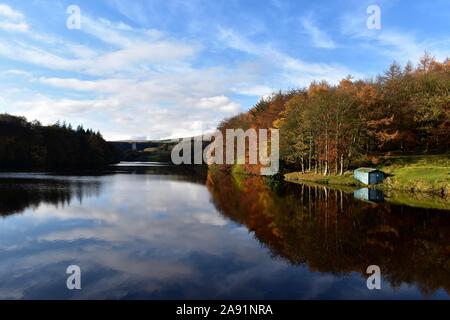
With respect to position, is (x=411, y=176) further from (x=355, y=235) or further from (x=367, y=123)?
(x=355, y=235)

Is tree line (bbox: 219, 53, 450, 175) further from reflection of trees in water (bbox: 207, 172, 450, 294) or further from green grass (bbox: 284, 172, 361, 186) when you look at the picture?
reflection of trees in water (bbox: 207, 172, 450, 294)

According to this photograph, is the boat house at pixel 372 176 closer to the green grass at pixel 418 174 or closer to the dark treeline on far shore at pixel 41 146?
the green grass at pixel 418 174

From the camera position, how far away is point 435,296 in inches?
534

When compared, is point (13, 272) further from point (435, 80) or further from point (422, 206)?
point (435, 80)

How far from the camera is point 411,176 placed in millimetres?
48406

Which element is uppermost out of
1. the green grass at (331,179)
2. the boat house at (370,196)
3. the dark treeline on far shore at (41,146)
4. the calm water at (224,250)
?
the dark treeline on far shore at (41,146)

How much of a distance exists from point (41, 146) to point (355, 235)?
13459 centimetres

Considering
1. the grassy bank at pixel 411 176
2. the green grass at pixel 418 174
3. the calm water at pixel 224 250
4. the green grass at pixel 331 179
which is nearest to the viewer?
the calm water at pixel 224 250

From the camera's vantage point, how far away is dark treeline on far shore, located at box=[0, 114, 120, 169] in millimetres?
124688

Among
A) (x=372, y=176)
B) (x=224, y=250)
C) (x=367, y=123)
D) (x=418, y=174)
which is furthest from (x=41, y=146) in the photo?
(x=224, y=250)

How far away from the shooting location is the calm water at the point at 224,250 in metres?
14.3

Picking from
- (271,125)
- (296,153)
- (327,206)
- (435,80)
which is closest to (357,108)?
(296,153)

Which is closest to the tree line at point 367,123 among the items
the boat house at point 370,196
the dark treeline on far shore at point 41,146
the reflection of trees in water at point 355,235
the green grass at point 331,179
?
the green grass at point 331,179

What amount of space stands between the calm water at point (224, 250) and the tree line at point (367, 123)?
26.5 metres
